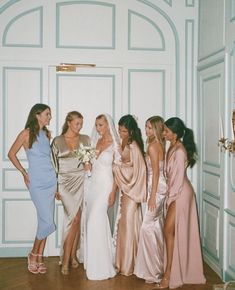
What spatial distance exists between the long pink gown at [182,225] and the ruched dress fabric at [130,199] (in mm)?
356

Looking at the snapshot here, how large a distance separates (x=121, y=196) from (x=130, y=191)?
0.19 m

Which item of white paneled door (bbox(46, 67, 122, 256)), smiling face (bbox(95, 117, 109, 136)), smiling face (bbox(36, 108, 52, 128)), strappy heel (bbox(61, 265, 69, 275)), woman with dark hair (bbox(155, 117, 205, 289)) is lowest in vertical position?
strappy heel (bbox(61, 265, 69, 275))

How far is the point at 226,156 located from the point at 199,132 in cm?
103

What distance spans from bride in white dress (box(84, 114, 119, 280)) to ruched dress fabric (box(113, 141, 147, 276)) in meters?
0.10

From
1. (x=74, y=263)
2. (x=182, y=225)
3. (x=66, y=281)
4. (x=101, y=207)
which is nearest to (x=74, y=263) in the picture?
(x=74, y=263)

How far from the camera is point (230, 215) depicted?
415cm

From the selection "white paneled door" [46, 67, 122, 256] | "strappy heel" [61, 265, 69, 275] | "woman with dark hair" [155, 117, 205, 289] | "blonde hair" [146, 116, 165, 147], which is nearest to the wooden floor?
"strappy heel" [61, 265, 69, 275]

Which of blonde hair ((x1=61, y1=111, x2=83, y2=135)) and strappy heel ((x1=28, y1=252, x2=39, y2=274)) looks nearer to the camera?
strappy heel ((x1=28, y1=252, x2=39, y2=274))

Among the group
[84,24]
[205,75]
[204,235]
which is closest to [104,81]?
[84,24]

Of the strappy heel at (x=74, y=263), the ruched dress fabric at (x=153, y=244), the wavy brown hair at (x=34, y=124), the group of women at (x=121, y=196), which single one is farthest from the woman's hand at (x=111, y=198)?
the wavy brown hair at (x=34, y=124)

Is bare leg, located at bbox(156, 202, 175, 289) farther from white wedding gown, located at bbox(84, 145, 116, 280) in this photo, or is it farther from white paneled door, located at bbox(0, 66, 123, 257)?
white paneled door, located at bbox(0, 66, 123, 257)

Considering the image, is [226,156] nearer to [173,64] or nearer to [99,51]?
[173,64]

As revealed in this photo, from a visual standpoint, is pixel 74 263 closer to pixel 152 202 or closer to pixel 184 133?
pixel 152 202

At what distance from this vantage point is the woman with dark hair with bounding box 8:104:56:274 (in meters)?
4.62
